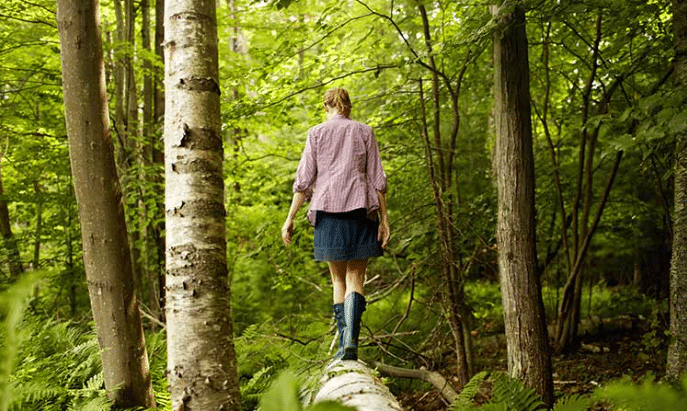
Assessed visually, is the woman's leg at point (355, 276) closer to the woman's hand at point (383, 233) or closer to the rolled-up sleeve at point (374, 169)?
the woman's hand at point (383, 233)

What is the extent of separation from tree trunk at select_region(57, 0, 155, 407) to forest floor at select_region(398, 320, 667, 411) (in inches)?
140

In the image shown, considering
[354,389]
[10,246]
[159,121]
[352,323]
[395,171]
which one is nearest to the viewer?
[354,389]

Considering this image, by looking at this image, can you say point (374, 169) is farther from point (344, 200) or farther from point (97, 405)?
point (97, 405)

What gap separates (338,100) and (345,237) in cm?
122

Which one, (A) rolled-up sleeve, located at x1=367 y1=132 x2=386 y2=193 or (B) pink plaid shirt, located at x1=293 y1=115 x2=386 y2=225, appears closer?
(B) pink plaid shirt, located at x1=293 y1=115 x2=386 y2=225

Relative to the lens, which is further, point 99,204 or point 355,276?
point 355,276

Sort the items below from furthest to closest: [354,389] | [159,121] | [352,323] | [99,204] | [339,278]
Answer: [159,121]
[339,278]
[352,323]
[99,204]
[354,389]

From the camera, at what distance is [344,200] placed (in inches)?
160

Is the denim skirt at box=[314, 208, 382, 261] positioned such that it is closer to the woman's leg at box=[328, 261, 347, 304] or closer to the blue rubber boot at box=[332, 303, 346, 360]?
the woman's leg at box=[328, 261, 347, 304]

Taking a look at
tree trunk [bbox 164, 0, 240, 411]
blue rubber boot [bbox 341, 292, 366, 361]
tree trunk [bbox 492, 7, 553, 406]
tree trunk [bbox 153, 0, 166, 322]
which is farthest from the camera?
tree trunk [bbox 153, 0, 166, 322]

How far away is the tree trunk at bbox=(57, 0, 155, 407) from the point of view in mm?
3299

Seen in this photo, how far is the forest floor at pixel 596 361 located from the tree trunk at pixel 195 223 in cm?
385

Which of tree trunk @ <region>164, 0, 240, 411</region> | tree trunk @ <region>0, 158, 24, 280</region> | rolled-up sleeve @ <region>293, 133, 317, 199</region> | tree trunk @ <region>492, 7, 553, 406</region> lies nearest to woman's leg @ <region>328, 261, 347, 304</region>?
rolled-up sleeve @ <region>293, 133, 317, 199</region>

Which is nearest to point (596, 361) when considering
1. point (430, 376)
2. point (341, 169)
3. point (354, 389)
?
point (430, 376)
